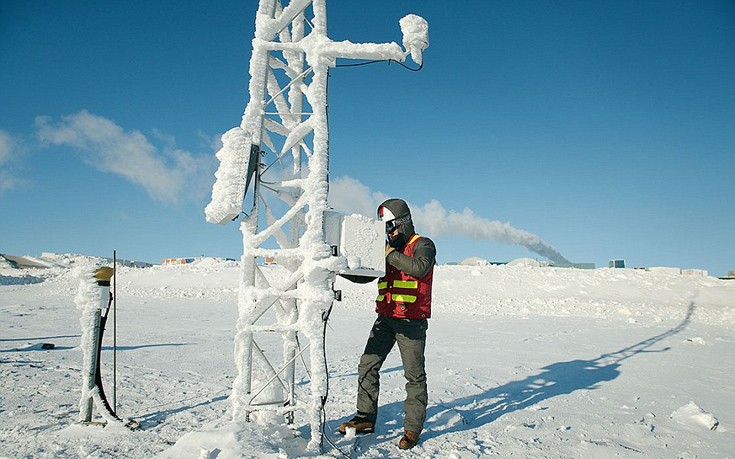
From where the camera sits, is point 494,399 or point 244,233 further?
point 494,399

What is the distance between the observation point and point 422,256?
180 inches

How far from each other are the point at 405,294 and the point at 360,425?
1.45 m

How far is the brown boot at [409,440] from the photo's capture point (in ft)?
14.3

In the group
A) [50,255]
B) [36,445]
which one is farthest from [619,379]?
[50,255]

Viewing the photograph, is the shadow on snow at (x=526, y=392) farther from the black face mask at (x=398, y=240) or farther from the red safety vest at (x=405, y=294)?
the black face mask at (x=398, y=240)

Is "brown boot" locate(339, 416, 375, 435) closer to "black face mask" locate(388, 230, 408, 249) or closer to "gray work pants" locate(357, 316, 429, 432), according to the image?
"gray work pants" locate(357, 316, 429, 432)

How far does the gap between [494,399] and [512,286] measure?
2187 cm

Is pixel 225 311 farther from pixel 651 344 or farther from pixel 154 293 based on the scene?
pixel 651 344

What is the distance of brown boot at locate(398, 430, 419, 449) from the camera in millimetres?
4363

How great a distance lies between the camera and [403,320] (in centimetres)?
470

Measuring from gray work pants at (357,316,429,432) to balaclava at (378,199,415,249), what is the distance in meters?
0.85

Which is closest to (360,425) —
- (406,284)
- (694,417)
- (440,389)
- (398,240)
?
(406,284)

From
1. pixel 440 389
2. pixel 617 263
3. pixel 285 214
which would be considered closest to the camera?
pixel 285 214

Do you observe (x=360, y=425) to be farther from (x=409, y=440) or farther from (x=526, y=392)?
(x=526, y=392)
